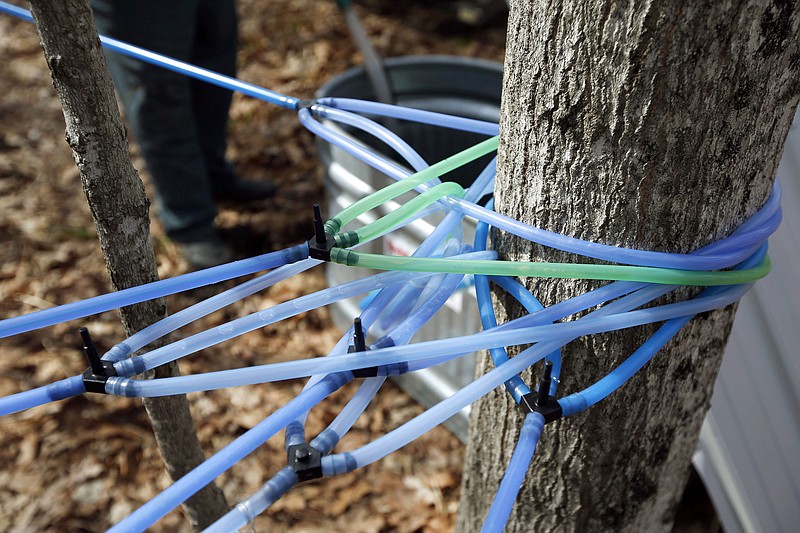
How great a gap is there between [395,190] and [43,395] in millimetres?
453

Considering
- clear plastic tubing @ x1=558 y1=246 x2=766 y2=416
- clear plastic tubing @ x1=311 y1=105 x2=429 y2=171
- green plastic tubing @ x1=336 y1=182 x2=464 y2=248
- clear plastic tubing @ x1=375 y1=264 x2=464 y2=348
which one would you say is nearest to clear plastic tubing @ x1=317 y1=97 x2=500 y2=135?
clear plastic tubing @ x1=311 y1=105 x2=429 y2=171

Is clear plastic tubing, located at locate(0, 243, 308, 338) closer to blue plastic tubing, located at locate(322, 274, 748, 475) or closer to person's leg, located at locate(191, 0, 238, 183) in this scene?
blue plastic tubing, located at locate(322, 274, 748, 475)

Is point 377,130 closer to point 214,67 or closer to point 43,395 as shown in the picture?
point 43,395

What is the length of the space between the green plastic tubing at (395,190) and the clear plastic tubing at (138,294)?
0.16 ft

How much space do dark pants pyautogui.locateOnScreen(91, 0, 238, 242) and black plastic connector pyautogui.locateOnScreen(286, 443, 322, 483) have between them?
1536 mm

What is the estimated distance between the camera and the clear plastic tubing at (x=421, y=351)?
67 centimetres

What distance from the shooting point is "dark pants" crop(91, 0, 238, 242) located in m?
1.81

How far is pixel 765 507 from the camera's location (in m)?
1.39

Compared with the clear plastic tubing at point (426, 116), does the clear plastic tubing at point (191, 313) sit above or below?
below

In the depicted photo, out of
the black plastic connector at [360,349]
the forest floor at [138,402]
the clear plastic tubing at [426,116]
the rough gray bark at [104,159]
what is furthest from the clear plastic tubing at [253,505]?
the forest floor at [138,402]

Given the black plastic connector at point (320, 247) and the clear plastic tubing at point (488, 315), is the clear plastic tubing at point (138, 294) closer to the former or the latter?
the black plastic connector at point (320, 247)

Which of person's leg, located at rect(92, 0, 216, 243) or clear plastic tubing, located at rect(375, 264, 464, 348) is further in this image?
person's leg, located at rect(92, 0, 216, 243)

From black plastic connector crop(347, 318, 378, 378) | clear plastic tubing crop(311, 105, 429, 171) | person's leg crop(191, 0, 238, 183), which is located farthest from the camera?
person's leg crop(191, 0, 238, 183)

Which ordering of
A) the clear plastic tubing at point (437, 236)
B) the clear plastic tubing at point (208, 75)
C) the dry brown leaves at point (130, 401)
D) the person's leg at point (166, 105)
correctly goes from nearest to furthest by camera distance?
the clear plastic tubing at point (437, 236), the clear plastic tubing at point (208, 75), the dry brown leaves at point (130, 401), the person's leg at point (166, 105)
